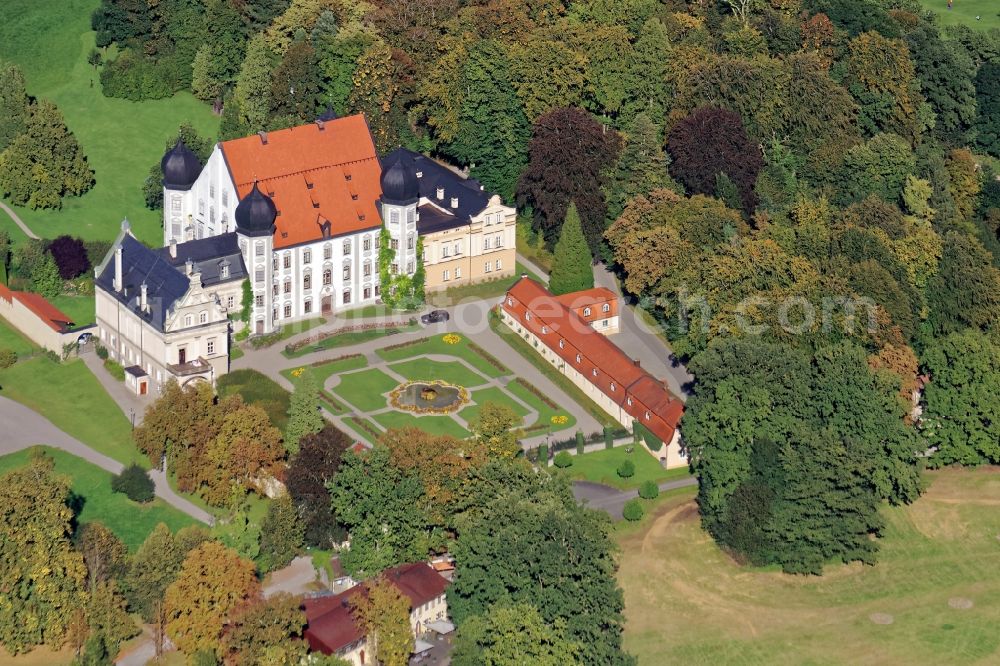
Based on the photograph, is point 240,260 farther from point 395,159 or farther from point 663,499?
point 663,499

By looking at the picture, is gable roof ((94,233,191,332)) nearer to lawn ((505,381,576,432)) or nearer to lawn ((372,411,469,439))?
lawn ((372,411,469,439))

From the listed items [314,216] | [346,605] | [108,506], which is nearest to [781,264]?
[314,216]

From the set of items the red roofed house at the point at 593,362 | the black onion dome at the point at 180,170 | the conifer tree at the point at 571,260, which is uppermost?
the black onion dome at the point at 180,170

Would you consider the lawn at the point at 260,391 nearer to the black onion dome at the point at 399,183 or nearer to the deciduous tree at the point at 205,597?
the black onion dome at the point at 399,183

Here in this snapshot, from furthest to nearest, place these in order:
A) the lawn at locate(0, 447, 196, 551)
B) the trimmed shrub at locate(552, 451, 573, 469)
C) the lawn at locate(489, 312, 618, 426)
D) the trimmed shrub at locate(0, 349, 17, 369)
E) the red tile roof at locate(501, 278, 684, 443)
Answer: the trimmed shrub at locate(0, 349, 17, 369) < the lawn at locate(489, 312, 618, 426) < the red tile roof at locate(501, 278, 684, 443) < the trimmed shrub at locate(552, 451, 573, 469) < the lawn at locate(0, 447, 196, 551)

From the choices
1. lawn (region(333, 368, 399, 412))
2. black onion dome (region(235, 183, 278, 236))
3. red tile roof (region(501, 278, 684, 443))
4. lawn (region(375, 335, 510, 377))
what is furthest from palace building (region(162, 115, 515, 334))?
lawn (region(333, 368, 399, 412))

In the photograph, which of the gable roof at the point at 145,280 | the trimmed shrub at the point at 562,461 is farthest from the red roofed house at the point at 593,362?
the gable roof at the point at 145,280
